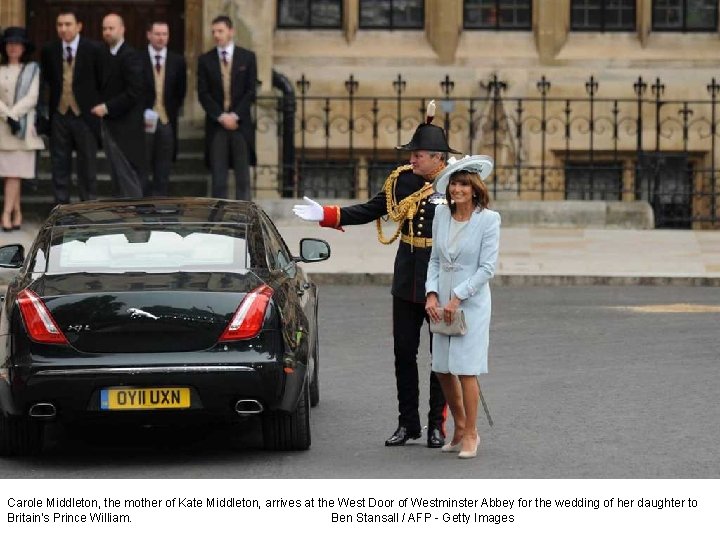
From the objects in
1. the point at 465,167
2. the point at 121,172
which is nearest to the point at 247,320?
the point at 465,167

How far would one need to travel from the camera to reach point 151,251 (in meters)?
11.6

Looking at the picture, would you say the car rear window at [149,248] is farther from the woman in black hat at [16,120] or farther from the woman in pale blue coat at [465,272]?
the woman in black hat at [16,120]

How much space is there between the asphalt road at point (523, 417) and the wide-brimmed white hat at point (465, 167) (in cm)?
141

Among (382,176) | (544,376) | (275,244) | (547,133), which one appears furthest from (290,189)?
(275,244)

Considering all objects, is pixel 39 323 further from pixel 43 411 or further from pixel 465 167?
pixel 465 167

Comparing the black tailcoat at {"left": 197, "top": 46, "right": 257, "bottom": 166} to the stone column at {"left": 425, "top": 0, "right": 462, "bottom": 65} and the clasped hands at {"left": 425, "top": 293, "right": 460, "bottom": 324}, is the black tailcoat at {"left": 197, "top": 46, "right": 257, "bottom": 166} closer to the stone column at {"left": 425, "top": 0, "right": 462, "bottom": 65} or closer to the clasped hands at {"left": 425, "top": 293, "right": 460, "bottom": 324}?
the stone column at {"left": 425, "top": 0, "right": 462, "bottom": 65}

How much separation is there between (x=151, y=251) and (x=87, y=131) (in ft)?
36.9

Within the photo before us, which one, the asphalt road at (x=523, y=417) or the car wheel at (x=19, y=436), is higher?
the car wheel at (x=19, y=436)

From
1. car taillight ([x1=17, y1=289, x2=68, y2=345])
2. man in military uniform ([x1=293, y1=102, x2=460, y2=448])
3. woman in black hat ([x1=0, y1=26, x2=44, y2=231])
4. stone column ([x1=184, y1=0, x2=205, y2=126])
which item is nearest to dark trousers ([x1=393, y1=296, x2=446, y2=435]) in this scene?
man in military uniform ([x1=293, y1=102, x2=460, y2=448])

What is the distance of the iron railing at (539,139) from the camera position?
2578cm

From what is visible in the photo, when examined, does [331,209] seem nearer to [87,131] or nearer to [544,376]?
[544,376]

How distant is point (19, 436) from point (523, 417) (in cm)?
298

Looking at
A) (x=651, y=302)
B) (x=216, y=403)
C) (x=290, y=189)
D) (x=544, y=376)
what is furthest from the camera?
(x=290, y=189)

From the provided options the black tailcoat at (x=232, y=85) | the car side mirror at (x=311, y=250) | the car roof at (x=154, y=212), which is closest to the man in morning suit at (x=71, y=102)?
the black tailcoat at (x=232, y=85)
